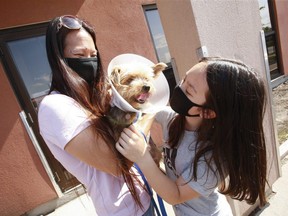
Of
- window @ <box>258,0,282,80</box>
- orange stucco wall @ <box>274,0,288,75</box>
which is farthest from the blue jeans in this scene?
orange stucco wall @ <box>274,0,288,75</box>

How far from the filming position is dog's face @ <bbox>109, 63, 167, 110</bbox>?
132 cm

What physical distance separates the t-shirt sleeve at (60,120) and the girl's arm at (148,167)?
0.64 ft

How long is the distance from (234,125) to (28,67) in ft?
10.8

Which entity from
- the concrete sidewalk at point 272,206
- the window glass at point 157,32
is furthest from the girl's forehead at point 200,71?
the window glass at point 157,32

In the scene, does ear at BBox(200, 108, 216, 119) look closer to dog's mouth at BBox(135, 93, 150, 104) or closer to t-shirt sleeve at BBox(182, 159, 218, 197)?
t-shirt sleeve at BBox(182, 159, 218, 197)

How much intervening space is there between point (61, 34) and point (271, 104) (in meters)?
2.33

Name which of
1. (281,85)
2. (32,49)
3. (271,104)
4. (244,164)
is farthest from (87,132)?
(281,85)

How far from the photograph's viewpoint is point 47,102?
1030 millimetres

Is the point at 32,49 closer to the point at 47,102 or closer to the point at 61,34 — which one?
the point at 61,34

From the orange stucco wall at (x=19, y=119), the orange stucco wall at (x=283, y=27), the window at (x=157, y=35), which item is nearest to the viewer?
the orange stucco wall at (x=19, y=119)

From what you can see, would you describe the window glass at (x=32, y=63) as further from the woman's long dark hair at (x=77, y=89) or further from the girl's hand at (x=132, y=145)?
the girl's hand at (x=132, y=145)

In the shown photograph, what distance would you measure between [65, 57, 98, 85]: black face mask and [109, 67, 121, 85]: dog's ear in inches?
4.8

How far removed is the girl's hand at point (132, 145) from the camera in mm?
1038

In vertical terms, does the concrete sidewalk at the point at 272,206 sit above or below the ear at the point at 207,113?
below
